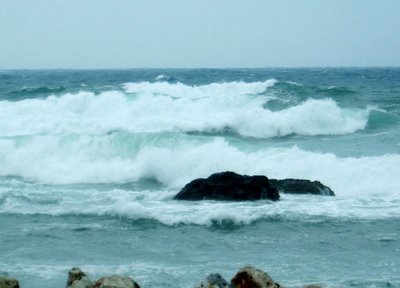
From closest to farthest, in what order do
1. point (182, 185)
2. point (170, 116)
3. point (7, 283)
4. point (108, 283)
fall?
point (108, 283)
point (7, 283)
point (182, 185)
point (170, 116)

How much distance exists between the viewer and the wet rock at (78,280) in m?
6.91

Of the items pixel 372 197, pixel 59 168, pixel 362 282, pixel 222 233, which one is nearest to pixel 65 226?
pixel 222 233

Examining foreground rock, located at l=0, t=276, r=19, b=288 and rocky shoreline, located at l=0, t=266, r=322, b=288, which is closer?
rocky shoreline, located at l=0, t=266, r=322, b=288

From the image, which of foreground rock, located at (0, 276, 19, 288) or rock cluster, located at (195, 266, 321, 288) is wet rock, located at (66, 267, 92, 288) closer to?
foreground rock, located at (0, 276, 19, 288)

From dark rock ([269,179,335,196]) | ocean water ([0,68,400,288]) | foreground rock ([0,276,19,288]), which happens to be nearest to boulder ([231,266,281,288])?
ocean water ([0,68,400,288])

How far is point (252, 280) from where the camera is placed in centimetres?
685

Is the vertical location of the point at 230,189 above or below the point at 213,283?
above

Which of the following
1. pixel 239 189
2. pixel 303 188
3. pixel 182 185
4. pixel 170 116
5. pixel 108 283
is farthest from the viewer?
pixel 170 116

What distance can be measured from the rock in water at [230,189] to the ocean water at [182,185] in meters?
0.31

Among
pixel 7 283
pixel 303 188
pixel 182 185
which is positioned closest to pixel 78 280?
pixel 7 283

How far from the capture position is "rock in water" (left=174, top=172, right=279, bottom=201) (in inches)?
496

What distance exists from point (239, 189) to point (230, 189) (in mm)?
187

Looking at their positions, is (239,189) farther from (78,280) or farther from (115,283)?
(115,283)

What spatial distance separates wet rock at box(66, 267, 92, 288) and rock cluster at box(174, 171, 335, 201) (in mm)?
5620
